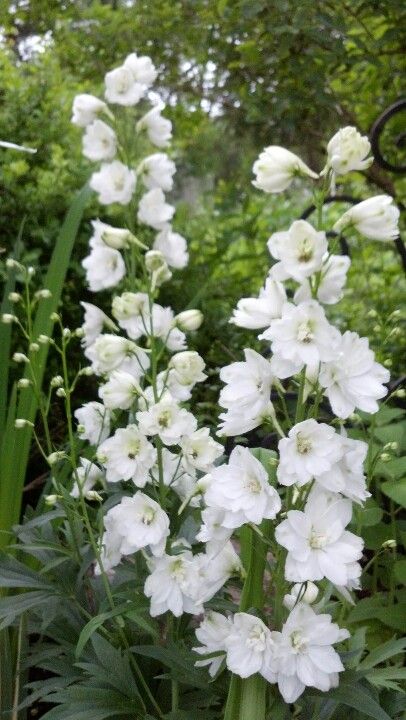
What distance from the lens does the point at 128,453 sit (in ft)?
4.11

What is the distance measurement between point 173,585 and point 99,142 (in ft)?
2.39

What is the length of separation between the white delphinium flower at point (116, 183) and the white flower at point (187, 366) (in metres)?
0.30

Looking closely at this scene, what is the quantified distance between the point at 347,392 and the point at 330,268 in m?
0.16

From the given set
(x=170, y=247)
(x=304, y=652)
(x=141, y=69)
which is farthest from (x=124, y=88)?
(x=304, y=652)

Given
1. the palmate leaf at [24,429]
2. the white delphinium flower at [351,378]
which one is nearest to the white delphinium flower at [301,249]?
the white delphinium flower at [351,378]

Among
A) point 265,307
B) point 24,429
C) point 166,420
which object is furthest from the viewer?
point 24,429

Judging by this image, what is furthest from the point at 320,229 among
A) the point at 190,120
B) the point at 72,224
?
the point at 190,120

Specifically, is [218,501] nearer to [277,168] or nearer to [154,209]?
[277,168]

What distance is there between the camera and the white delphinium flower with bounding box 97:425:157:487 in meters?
1.25

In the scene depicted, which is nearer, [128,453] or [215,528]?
[215,528]

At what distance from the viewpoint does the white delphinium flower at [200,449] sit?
1276mm

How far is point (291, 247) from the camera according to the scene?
1.06 metres

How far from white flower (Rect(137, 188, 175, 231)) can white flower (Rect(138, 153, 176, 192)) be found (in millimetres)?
29

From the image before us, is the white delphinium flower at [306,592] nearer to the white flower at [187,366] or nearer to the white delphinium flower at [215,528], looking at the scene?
the white delphinium flower at [215,528]
